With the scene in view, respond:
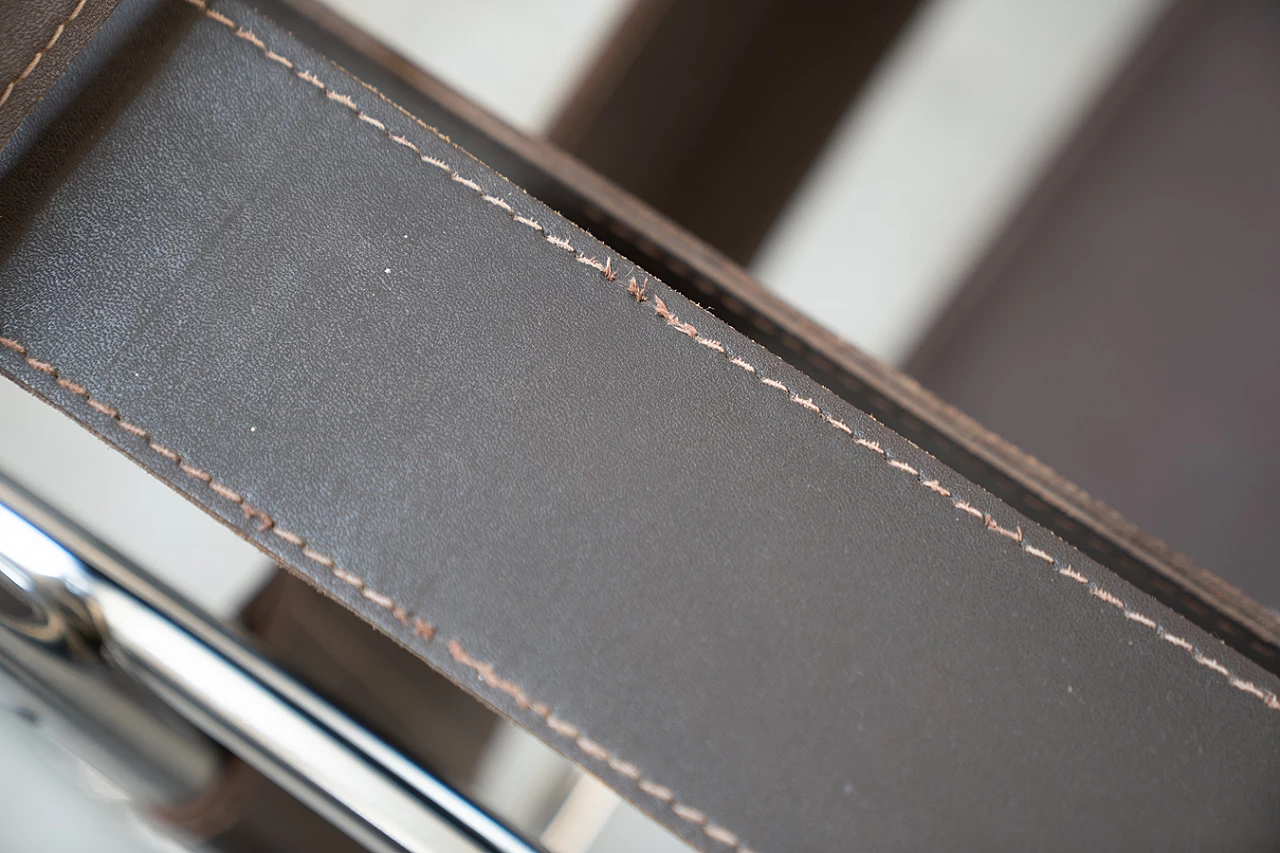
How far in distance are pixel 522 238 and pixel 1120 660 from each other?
242 millimetres

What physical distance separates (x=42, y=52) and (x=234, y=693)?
208 mm

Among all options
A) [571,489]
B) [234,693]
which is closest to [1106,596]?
[571,489]

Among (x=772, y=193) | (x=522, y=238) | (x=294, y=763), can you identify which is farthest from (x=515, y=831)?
(x=772, y=193)

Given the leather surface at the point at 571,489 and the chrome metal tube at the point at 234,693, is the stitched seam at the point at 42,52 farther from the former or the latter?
the chrome metal tube at the point at 234,693

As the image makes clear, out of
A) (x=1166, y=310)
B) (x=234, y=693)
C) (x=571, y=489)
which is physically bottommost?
(x=234, y=693)

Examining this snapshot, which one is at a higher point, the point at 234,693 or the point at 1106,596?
the point at 1106,596

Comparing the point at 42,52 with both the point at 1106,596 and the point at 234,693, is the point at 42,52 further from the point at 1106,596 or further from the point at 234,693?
the point at 1106,596

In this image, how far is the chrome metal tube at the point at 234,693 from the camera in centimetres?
33

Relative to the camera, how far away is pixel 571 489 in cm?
33

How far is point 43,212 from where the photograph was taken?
321 mm

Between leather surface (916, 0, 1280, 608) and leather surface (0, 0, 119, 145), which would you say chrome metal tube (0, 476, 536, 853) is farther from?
leather surface (916, 0, 1280, 608)

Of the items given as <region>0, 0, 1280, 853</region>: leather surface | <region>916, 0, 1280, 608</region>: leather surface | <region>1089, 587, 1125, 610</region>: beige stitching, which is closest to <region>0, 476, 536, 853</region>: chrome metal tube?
<region>0, 0, 1280, 853</region>: leather surface

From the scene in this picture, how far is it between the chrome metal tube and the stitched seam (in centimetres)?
12

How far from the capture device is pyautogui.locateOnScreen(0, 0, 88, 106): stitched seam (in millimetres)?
302
